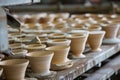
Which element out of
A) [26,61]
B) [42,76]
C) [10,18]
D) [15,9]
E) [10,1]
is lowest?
[15,9]

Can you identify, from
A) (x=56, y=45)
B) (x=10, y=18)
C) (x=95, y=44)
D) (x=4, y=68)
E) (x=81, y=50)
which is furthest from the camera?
(x=95, y=44)

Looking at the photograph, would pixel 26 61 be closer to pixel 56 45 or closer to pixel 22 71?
pixel 22 71

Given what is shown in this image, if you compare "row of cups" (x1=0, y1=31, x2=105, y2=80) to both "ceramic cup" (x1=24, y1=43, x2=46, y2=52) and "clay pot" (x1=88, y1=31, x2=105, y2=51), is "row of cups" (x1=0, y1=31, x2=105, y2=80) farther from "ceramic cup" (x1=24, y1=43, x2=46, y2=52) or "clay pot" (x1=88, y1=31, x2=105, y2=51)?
"clay pot" (x1=88, y1=31, x2=105, y2=51)

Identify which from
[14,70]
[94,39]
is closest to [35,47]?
[14,70]

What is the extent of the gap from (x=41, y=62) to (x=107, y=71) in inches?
33.0

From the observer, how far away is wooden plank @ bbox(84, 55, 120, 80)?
232 cm

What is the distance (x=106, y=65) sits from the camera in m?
2.68

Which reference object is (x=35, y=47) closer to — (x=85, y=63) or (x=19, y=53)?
(x=19, y=53)

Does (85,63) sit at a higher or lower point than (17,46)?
lower

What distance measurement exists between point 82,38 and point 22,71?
0.79 m

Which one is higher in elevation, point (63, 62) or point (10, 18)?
point (10, 18)

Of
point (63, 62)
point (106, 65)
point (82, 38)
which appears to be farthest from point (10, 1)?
point (106, 65)

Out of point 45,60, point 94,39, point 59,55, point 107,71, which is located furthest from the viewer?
point 94,39

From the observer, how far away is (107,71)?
246 cm
